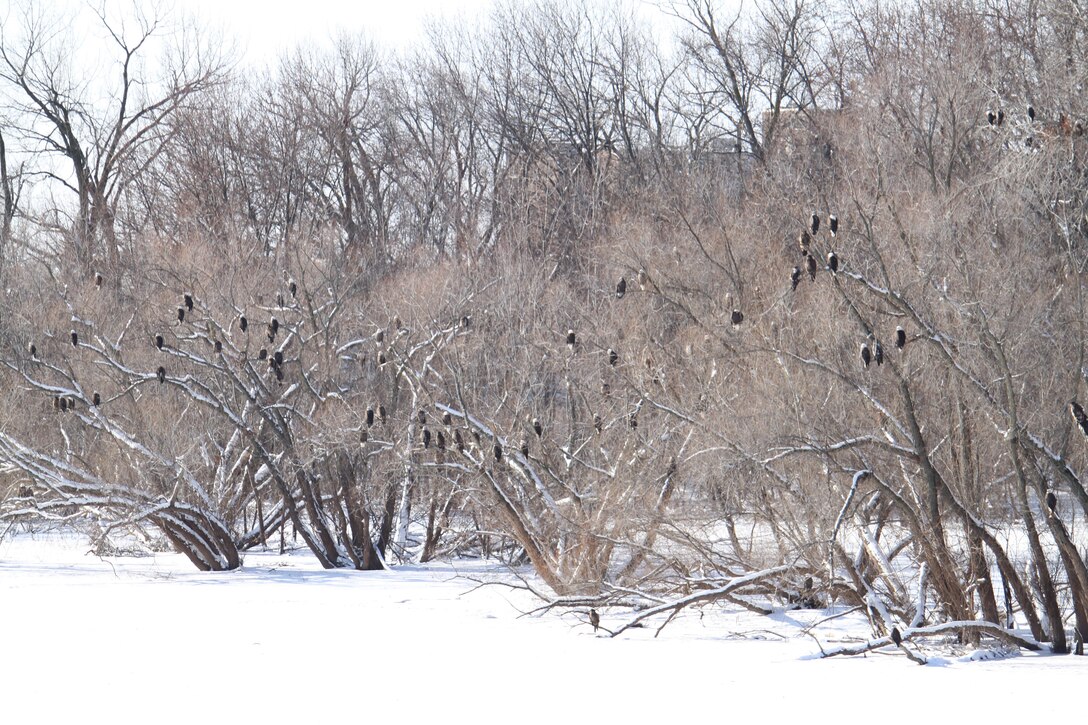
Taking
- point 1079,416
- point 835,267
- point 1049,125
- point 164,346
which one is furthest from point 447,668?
point 164,346

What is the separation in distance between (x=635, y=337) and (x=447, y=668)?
23.2 ft

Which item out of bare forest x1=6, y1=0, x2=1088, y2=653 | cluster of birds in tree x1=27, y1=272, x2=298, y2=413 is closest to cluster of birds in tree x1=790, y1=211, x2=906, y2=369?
bare forest x1=6, y1=0, x2=1088, y2=653

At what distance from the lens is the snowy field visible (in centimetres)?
885

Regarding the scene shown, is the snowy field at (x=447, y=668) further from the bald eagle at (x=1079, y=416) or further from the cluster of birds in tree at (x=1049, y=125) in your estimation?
the cluster of birds in tree at (x=1049, y=125)

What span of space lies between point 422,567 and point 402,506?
979 millimetres

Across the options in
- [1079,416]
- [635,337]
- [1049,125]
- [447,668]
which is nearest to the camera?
[1079,416]

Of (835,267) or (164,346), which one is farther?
(164,346)

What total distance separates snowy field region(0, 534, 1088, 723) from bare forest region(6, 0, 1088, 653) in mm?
595

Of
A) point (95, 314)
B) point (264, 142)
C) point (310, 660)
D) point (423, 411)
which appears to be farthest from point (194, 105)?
point (310, 660)

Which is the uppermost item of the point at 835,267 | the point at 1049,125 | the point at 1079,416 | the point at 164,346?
the point at 1049,125

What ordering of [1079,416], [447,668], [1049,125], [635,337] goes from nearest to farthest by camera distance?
[1079,416]
[447,668]
[1049,125]
[635,337]

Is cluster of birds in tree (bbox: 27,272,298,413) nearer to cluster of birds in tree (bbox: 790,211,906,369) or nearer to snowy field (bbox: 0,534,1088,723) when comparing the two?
snowy field (bbox: 0,534,1088,723)

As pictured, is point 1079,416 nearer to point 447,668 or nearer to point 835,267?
point 835,267

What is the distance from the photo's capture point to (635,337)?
16.8m
